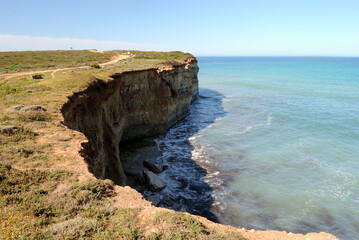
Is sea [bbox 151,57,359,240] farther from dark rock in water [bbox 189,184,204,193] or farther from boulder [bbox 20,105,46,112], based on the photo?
boulder [bbox 20,105,46,112]

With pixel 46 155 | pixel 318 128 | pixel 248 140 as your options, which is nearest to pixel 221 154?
pixel 248 140

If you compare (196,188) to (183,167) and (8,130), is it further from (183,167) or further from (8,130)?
(8,130)

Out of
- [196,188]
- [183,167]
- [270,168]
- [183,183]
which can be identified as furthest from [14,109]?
[270,168]

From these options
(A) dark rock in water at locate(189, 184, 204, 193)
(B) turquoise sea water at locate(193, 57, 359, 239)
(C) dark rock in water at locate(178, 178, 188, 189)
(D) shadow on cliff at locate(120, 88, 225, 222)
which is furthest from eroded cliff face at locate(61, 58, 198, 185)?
(B) turquoise sea water at locate(193, 57, 359, 239)

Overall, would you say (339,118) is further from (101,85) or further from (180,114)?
(101,85)

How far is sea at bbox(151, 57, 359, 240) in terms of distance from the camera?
1725 centimetres

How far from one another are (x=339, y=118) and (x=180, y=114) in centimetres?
2614

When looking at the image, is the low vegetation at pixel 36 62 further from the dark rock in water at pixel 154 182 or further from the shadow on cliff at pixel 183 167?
the dark rock in water at pixel 154 182

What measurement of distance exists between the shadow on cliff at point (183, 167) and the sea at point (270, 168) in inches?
3.4

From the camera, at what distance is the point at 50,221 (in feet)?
22.2

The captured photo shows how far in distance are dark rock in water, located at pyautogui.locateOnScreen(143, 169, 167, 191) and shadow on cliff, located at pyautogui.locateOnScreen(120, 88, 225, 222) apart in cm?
43

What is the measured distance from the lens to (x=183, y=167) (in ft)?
80.2

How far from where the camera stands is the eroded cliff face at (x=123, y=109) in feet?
56.2

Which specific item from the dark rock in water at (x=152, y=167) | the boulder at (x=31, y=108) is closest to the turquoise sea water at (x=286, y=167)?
the dark rock in water at (x=152, y=167)
